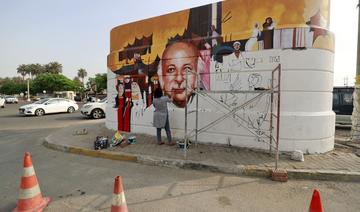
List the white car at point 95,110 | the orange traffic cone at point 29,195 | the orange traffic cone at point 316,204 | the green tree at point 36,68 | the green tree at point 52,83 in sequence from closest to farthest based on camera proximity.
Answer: the orange traffic cone at point 316,204, the orange traffic cone at point 29,195, the white car at point 95,110, the green tree at point 52,83, the green tree at point 36,68

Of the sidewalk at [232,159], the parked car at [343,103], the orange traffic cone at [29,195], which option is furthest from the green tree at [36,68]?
the orange traffic cone at [29,195]

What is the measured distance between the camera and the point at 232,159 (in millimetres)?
5391

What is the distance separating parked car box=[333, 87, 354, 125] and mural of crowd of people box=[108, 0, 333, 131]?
6.06 metres

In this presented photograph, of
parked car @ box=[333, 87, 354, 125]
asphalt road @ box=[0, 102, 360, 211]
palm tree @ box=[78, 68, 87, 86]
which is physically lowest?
asphalt road @ box=[0, 102, 360, 211]

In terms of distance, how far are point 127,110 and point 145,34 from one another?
282 cm

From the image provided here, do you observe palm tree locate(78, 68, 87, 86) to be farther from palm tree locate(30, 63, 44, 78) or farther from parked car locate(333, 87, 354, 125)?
parked car locate(333, 87, 354, 125)

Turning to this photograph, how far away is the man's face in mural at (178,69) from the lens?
7113mm

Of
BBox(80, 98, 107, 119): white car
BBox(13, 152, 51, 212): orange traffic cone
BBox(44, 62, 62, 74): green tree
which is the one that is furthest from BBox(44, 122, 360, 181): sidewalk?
BBox(44, 62, 62, 74): green tree

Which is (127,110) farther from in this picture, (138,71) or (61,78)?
(61,78)

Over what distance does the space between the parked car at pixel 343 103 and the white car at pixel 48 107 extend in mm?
18979

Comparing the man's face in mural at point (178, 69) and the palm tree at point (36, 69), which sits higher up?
the palm tree at point (36, 69)

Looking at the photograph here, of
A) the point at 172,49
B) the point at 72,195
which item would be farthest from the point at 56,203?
the point at 172,49

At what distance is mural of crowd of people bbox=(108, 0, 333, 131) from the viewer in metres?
5.89

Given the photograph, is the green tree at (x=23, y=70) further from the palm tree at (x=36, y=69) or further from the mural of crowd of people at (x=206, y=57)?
the mural of crowd of people at (x=206, y=57)
